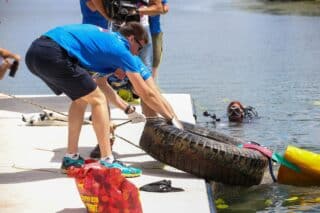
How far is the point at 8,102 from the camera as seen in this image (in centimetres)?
1136

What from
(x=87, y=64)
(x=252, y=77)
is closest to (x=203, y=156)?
(x=87, y=64)

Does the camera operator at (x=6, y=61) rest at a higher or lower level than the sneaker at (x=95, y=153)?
higher

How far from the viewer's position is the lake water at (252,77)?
8242 millimetres

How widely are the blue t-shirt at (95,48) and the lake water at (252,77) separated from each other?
1.75 metres

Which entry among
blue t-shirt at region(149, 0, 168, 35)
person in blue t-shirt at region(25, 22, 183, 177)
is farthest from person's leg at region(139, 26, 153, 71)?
person in blue t-shirt at region(25, 22, 183, 177)

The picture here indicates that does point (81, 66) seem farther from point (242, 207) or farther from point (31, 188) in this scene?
point (242, 207)

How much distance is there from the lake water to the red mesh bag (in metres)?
2.03

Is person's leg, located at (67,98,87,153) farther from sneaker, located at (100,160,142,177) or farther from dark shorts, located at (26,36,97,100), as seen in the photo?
sneaker, located at (100,160,142,177)

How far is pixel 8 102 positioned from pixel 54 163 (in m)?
3.70

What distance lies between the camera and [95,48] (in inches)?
275

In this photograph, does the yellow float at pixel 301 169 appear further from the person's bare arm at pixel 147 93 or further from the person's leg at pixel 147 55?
the person's leg at pixel 147 55

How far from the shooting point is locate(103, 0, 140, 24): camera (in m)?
8.24

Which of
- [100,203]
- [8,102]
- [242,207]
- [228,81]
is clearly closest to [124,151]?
[242,207]

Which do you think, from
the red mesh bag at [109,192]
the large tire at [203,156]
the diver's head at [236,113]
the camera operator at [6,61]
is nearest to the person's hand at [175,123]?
the large tire at [203,156]
